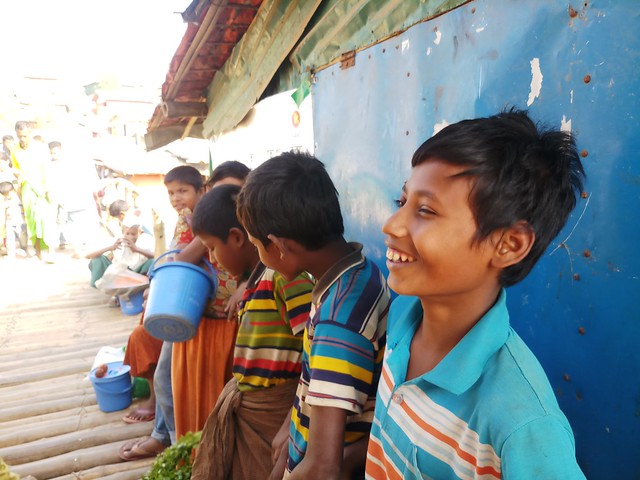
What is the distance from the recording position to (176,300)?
213 centimetres

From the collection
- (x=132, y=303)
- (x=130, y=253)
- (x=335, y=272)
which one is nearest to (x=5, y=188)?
(x=130, y=253)


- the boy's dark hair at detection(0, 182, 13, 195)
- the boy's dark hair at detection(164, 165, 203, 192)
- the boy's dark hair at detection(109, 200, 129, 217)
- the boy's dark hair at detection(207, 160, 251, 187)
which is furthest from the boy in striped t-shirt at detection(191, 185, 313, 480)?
the boy's dark hair at detection(0, 182, 13, 195)

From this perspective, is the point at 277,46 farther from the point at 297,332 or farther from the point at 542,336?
the point at 542,336

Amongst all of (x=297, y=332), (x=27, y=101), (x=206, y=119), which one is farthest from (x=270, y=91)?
(x=27, y=101)

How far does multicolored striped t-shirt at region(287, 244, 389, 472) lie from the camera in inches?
44.3

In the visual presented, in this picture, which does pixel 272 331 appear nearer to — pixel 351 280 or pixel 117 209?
pixel 351 280

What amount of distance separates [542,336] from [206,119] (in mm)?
4305

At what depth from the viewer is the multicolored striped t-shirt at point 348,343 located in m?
1.13

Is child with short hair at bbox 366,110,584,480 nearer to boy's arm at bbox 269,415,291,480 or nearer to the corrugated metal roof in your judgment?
boy's arm at bbox 269,415,291,480

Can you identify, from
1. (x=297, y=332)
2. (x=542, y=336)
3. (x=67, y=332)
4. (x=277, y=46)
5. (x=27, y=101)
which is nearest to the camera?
(x=542, y=336)

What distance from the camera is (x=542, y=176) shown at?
89cm

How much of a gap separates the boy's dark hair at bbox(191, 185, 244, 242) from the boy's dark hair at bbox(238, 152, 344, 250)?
55 cm

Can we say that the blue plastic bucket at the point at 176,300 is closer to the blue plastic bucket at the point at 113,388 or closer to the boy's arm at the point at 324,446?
the boy's arm at the point at 324,446

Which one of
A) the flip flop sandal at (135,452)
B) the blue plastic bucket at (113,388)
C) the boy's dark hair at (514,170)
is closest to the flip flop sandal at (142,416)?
the blue plastic bucket at (113,388)
